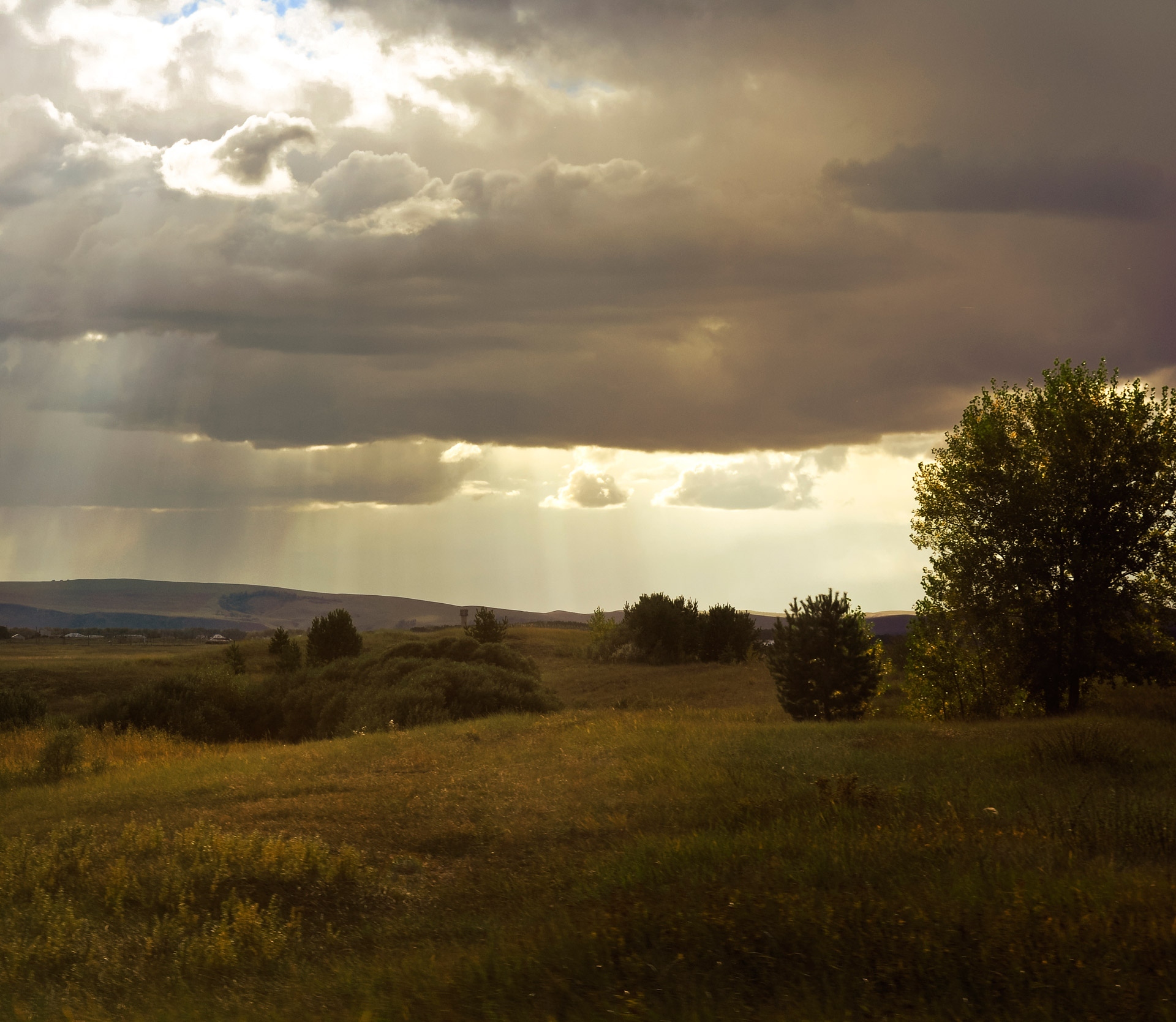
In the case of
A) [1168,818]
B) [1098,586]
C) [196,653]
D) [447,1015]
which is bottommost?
[196,653]

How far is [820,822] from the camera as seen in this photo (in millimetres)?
10000

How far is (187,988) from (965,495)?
75.4ft

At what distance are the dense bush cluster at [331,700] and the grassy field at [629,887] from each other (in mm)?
11149

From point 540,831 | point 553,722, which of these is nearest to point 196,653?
point 553,722

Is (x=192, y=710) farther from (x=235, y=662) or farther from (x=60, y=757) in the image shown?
(x=235, y=662)

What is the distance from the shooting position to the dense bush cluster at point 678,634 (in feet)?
198

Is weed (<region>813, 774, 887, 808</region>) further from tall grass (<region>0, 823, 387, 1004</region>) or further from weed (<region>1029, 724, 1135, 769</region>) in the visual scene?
tall grass (<region>0, 823, 387, 1004</region>)

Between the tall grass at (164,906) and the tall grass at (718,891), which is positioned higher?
the tall grass at (718,891)

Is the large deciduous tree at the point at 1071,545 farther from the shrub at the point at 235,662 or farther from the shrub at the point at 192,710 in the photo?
the shrub at the point at 235,662

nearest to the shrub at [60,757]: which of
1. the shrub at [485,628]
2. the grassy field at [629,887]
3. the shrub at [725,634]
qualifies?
the grassy field at [629,887]

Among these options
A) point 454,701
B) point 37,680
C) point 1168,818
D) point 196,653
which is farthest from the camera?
point 196,653

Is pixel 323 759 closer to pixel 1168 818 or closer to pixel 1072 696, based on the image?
pixel 1168 818

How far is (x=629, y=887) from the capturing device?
8148 millimetres

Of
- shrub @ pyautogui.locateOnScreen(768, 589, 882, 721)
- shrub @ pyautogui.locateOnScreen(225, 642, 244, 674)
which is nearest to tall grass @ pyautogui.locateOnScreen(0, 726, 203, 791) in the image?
shrub @ pyautogui.locateOnScreen(768, 589, 882, 721)
